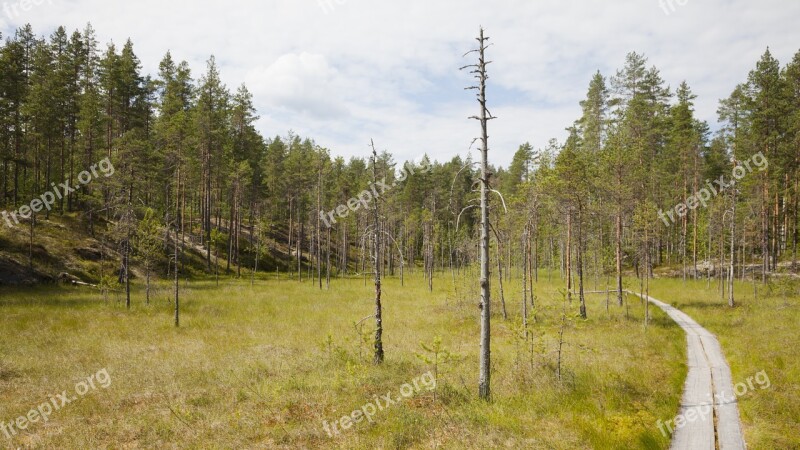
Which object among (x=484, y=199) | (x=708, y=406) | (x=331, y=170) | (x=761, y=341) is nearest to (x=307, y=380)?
(x=484, y=199)

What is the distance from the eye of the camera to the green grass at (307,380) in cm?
1034

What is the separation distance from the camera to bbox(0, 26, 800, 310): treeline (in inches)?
1136

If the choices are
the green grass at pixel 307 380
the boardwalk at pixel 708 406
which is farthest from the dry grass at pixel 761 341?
the green grass at pixel 307 380

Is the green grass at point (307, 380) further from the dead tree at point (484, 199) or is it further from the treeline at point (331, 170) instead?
the treeline at point (331, 170)

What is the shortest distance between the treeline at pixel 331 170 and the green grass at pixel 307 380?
7.22 meters

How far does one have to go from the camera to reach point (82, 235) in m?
40.3

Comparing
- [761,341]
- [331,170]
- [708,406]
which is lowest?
A: [708,406]

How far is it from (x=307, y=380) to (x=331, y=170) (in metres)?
36.2

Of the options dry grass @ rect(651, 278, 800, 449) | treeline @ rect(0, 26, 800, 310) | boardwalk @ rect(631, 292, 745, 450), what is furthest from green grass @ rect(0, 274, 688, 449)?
treeline @ rect(0, 26, 800, 310)

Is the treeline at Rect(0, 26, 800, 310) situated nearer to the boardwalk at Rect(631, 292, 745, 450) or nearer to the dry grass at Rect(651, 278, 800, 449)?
the dry grass at Rect(651, 278, 800, 449)

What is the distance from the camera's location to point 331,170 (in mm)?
48219

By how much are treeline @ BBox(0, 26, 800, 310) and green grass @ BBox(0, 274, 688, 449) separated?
722 cm

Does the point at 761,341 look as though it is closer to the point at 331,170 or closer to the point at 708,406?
the point at 708,406

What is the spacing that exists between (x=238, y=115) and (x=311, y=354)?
46.8 m
